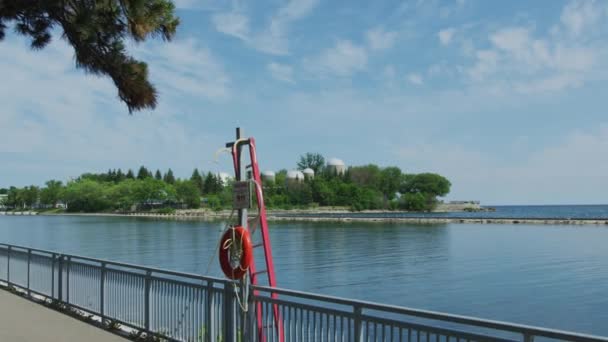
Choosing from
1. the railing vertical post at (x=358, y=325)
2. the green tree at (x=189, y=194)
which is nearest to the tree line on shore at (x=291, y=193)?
the green tree at (x=189, y=194)

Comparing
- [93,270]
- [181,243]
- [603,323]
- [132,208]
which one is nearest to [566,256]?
[603,323]

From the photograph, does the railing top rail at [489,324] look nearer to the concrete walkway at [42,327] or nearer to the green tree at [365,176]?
the concrete walkway at [42,327]

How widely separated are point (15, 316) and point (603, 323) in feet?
56.5

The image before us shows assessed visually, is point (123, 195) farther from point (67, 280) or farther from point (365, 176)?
point (67, 280)

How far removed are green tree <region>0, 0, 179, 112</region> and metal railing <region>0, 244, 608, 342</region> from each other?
253 centimetres

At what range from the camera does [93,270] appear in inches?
405

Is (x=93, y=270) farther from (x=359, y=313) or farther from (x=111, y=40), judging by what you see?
(x=359, y=313)

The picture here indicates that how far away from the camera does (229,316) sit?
730cm

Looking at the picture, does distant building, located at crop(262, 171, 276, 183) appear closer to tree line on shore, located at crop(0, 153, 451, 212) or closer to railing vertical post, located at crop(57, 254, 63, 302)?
tree line on shore, located at crop(0, 153, 451, 212)

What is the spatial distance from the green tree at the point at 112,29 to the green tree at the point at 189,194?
565 ft

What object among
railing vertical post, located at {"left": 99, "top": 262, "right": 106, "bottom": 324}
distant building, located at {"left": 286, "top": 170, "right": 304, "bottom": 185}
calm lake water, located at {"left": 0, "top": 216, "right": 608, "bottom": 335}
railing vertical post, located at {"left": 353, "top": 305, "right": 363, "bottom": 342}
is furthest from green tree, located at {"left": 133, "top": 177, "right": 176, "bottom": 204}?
railing vertical post, located at {"left": 353, "top": 305, "right": 363, "bottom": 342}

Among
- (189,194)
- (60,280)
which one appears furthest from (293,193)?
(60,280)

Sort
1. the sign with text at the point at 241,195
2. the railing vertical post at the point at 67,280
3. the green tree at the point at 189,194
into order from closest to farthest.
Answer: the sign with text at the point at 241,195 → the railing vertical post at the point at 67,280 → the green tree at the point at 189,194

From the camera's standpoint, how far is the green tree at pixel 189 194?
177 m
